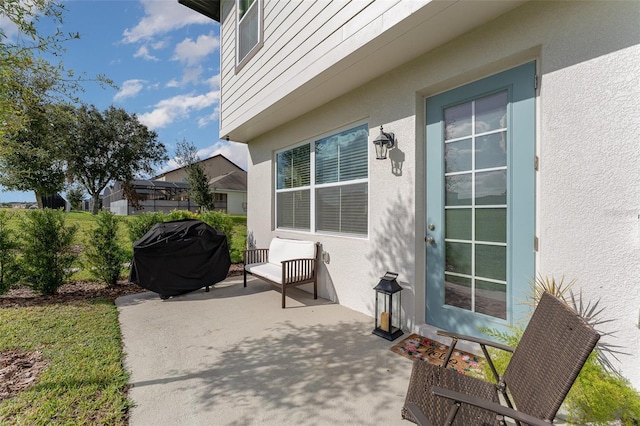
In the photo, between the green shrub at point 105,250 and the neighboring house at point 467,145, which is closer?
the neighboring house at point 467,145

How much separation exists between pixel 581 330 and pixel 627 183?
1.41 metres

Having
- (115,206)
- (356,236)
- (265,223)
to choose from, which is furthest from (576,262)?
(115,206)

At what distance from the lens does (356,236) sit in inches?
164

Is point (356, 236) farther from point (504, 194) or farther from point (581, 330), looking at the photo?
point (581, 330)

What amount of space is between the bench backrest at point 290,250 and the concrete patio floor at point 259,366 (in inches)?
35.0

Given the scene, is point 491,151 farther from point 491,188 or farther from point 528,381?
point 528,381

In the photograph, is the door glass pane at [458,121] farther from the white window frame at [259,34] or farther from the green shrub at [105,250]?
the green shrub at [105,250]

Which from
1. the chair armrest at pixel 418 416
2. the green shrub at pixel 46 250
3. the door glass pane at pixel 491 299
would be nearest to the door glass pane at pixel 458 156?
the door glass pane at pixel 491 299

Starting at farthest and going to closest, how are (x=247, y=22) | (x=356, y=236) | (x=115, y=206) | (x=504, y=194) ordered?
(x=115, y=206) < (x=247, y=22) < (x=356, y=236) < (x=504, y=194)

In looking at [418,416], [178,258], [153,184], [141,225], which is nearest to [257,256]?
[178,258]

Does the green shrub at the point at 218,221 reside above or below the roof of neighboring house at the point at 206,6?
below

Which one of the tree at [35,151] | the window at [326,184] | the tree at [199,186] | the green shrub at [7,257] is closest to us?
the tree at [35,151]

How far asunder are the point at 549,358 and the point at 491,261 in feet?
4.89

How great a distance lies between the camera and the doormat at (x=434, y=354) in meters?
2.55
